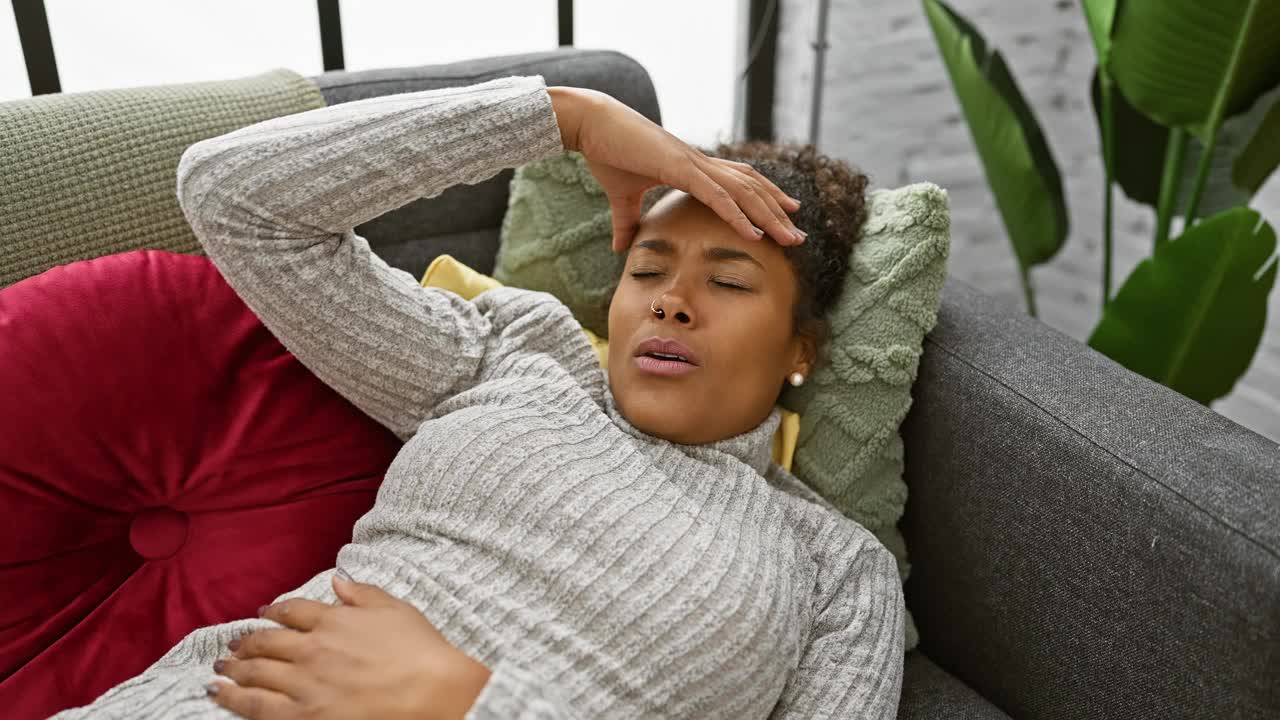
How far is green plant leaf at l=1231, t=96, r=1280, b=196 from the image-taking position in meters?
1.51

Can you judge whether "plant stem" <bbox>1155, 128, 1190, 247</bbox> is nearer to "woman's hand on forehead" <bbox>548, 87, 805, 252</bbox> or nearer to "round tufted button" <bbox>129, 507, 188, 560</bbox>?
"woman's hand on forehead" <bbox>548, 87, 805, 252</bbox>

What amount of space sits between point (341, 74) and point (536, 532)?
2.62 feet

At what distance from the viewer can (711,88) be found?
235 centimetres

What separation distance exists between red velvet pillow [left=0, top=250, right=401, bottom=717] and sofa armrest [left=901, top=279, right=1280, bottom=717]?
0.70m

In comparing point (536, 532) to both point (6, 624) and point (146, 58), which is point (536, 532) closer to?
point (6, 624)

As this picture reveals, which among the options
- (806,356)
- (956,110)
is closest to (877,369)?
(806,356)

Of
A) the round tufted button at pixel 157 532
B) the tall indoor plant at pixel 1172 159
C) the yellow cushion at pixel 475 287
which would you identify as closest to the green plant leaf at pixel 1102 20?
the tall indoor plant at pixel 1172 159

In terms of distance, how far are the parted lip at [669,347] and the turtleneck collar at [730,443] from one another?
3.7 inches

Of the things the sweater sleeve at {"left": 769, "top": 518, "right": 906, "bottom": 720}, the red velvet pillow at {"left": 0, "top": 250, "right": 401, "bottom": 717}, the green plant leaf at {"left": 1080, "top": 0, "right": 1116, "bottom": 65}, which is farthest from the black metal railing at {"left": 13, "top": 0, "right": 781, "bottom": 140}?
the sweater sleeve at {"left": 769, "top": 518, "right": 906, "bottom": 720}

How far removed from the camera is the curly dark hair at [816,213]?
119 cm

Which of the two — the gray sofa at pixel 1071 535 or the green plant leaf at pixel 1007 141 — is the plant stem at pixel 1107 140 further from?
the gray sofa at pixel 1071 535

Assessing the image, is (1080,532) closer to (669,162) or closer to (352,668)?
(669,162)

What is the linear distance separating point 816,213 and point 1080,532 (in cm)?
47

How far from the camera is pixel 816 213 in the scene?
3.98ft
